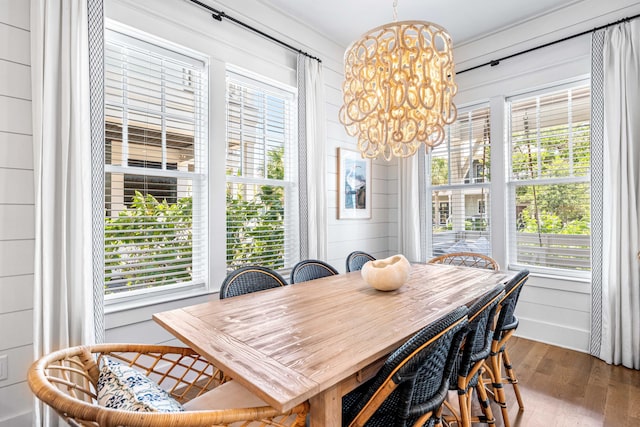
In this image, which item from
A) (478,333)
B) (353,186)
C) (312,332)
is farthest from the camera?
(353,186)

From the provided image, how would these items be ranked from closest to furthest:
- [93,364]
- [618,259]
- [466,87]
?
[93,364]
[618,259]
[466,87]

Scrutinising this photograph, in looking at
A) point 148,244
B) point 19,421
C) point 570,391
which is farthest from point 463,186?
point 19,421

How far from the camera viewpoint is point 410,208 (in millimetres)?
4055

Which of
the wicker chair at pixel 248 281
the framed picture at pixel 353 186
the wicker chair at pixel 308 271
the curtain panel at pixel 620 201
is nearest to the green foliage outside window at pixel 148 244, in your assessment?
→ the wicker chair at pixel 248 281

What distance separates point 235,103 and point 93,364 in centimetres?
228

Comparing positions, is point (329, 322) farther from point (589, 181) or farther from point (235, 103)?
point (589, 181)

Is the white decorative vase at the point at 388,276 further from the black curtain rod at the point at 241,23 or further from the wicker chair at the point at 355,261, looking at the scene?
the black curtain rod at the point at 241,23

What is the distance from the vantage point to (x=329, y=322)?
142 cm

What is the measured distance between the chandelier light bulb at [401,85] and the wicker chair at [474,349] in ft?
3.51

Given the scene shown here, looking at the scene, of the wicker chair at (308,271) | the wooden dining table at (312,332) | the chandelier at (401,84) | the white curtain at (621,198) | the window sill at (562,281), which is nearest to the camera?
the wooden dining table at (312,332)

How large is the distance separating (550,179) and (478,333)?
8.07 ft

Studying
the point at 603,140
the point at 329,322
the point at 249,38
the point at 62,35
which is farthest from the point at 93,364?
the point at 603,140

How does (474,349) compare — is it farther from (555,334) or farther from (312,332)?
(555,334)

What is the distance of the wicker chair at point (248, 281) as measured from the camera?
1.96 metres
